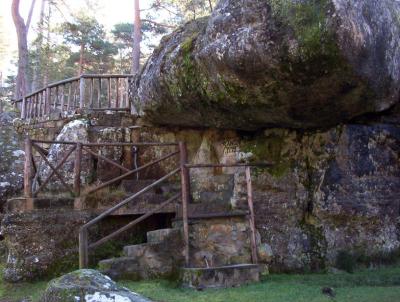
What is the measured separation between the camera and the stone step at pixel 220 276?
21.8ft

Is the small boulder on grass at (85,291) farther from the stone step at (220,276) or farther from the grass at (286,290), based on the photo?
the stone step at (220,276)

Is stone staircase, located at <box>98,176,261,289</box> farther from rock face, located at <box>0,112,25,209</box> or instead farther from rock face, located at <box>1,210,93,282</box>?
rock face, located at <box>0,112,25,209</box>

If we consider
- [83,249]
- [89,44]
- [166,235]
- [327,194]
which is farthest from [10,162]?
[89,44]

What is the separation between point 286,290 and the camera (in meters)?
6.36

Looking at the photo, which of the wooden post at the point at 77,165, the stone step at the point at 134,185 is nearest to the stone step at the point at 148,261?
the wooden post at the point at 77,165

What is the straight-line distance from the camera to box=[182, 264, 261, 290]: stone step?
6641 millimetres

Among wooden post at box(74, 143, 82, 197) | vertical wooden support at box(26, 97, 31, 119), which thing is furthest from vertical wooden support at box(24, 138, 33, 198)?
vertical wooden support at box(26, 97, 31, 119)

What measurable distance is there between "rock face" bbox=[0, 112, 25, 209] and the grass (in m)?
5.05

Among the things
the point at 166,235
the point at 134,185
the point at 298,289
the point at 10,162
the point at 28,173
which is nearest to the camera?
the point at 298,289

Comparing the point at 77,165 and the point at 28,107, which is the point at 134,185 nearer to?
the point at 77,165

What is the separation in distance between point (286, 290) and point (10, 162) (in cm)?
917

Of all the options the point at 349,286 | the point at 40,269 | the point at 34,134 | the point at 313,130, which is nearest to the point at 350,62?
the point at 313,130

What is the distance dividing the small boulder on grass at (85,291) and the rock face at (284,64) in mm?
→ 3647

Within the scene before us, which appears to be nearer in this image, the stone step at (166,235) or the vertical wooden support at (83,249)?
the vertical wooden support at (83,249)
